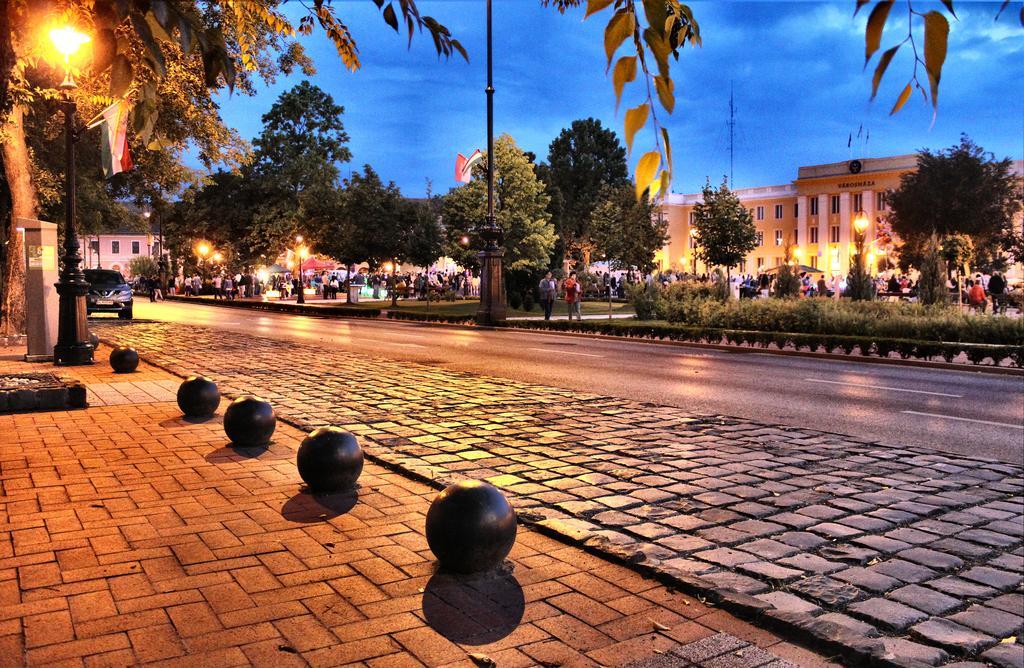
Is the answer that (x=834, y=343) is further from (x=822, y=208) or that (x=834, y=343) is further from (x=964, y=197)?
(x=822, y=208)

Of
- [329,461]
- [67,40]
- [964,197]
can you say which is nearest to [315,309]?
[67,40]

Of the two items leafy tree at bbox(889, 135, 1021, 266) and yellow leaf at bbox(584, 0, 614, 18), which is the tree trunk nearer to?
Answer: yellow leaf at bbox(584, 0, 614, 18)

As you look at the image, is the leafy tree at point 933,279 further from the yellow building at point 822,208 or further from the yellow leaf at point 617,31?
the yellow building at point 822,208

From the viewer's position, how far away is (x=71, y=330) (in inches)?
560

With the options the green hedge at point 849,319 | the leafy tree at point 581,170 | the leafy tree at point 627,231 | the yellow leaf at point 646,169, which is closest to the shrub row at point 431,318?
the green hedge at point 849,319

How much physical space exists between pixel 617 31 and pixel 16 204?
18840 mm

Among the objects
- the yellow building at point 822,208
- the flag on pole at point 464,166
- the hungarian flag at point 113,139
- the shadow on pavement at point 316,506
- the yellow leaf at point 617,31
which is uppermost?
the yellow building at point 822,208

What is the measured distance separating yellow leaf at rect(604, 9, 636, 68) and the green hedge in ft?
61.5

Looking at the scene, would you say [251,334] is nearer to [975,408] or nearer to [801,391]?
[801,391]

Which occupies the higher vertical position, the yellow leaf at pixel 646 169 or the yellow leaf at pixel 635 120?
the yellow leaf at pixel 635 120

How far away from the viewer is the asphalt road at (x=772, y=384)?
9.36 metres

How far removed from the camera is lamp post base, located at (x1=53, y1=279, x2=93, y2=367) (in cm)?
1411

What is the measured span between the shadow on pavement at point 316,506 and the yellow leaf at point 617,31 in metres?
4.04

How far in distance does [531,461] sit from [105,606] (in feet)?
12.5
